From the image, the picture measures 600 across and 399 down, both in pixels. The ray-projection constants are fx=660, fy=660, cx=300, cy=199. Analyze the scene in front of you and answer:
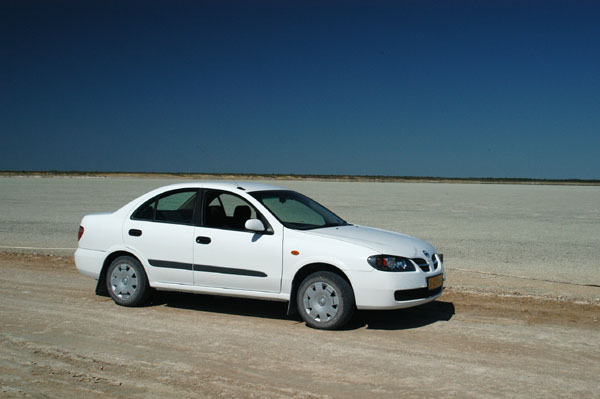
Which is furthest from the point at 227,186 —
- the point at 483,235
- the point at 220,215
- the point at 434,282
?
the point at 483,235

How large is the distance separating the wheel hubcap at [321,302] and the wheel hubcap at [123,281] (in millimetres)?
2365

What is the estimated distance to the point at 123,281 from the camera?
8.28 metres

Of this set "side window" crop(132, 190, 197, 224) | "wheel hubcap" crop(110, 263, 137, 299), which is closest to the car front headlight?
"side window" crop(132, 190, 197, 224)

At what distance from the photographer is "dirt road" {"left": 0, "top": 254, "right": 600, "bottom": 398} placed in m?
5.10

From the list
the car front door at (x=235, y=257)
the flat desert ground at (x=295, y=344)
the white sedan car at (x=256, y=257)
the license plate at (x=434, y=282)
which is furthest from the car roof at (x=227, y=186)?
the license plate at (x=434, y=282)

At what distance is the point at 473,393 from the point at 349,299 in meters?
2.19

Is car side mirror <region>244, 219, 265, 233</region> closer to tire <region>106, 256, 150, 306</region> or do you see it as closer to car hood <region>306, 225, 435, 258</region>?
car hood <region>306, 225, 435, 258</region>

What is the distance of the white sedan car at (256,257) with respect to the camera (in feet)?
23.0

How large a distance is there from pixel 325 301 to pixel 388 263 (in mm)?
796

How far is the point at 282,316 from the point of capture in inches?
310

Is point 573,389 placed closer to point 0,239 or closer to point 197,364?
point 197,364

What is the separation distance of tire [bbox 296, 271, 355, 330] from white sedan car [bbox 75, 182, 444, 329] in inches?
0.4

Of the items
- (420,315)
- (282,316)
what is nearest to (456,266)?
(420,315)

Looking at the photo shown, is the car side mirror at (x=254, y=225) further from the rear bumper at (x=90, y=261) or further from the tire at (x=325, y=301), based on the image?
the rear bumper at (x=90, y=261)
